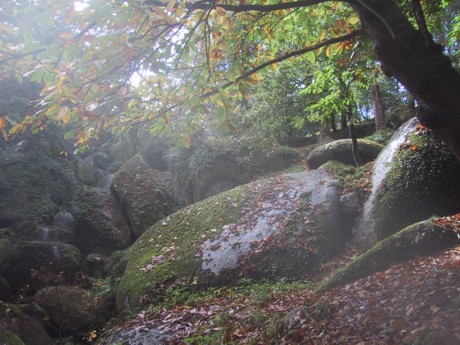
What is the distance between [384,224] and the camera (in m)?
7.17

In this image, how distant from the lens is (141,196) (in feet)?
49.6

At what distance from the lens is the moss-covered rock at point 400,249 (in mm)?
4949

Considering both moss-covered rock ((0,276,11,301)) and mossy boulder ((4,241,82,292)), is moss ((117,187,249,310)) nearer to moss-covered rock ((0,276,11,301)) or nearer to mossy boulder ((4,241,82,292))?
mossy boulder ((4,241,82,292))

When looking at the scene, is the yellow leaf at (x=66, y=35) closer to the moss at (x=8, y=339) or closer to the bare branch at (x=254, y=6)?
the bare branch at (x=254, y=6)

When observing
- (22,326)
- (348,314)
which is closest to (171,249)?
(22,326)

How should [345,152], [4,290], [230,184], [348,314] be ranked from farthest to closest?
[230,184], [345,152], [4,290], [348,314]

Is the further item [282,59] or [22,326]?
[22,326]

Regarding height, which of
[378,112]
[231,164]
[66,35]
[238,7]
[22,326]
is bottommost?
[22,326]

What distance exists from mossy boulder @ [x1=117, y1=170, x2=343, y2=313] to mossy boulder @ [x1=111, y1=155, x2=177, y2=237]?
15.4 ft

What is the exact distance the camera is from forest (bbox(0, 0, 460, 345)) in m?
2.79

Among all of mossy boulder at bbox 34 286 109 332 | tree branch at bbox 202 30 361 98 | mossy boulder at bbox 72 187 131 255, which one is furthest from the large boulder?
tree branch at bbox 202 30 361 98

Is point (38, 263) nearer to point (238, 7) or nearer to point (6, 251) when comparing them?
point (6, 251)

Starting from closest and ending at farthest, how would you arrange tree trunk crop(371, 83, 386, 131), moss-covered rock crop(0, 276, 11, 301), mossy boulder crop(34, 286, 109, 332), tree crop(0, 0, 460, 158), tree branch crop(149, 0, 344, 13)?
tree crop(0, 0, 460, 158), tree branch crop(149, 0, 344, 13), mossy boulder crop(34, 286, 109, 332), moss-covered rock crop(0, 276, 11, 301), tree trunk crop(371, 83, 386, 131)

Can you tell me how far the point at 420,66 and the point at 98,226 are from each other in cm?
1433
